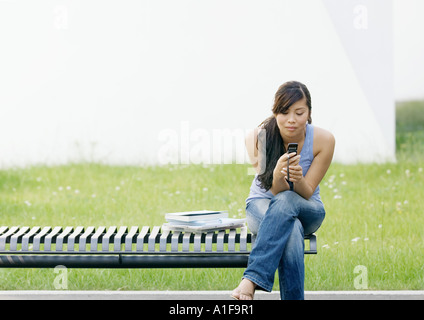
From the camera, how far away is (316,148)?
3.27 meters

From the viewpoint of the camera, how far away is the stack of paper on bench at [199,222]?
3.29 m

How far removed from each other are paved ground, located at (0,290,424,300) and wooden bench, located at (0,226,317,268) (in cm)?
60

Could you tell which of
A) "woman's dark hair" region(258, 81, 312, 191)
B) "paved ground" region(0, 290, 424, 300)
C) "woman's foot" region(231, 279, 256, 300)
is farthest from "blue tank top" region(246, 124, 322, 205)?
"paved ground" region(0, 290, 424, 300)

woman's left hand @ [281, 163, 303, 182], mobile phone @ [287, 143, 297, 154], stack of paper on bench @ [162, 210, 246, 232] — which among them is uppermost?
mobile phone @ [287, 143, 297, 154]

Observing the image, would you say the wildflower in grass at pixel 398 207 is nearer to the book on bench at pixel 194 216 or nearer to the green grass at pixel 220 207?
the green grass at pixel 220 207

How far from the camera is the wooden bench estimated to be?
10.4ft

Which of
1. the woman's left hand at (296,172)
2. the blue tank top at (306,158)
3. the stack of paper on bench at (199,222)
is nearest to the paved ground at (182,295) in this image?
the stack of paper on bench at (199,222)

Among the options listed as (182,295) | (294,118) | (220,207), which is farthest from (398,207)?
(294,118)

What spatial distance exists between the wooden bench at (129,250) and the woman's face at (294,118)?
20.2 inches

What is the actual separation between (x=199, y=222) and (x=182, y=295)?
2.53 feet

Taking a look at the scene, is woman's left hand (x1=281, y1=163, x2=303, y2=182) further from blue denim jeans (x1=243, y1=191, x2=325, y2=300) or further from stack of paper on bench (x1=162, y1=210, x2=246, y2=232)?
stack of paper on bench (x1=162, y1=210, x2=246, y2=232)

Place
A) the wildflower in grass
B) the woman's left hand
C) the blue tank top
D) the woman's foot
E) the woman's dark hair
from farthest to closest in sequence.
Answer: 1. the wildflower in grass
2. the blue tank top
3. the woman's dark hair
4. the woman's left hand
5. the woman's foot

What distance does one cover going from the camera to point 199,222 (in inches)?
129
